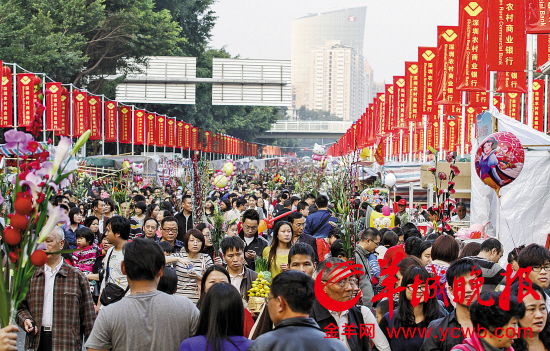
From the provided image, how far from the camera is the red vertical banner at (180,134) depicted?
33734 millimetres

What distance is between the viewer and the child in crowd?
658 centimetres

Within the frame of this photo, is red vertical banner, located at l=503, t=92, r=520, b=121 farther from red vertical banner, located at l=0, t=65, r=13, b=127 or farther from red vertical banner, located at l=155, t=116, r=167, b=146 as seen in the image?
red vertical banner, located at l=155, t=116, r=167, b=146

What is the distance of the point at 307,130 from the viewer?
6988 cm

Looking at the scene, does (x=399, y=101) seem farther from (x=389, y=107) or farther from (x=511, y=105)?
(x=511, y=105)

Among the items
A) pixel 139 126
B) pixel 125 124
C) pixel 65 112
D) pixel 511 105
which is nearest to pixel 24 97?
pixel 65 112

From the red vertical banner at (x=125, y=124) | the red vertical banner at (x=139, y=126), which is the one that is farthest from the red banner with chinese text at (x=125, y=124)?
the red vertical banner at (x=139, y=126)

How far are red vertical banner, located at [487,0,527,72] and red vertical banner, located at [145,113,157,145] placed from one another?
20.8 metres

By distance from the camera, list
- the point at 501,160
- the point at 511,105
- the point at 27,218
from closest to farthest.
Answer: the point at 27,218, the point at 501,160, the point at 511,105

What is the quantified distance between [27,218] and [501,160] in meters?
5.61

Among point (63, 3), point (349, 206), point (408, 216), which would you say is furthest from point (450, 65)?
point (63, 3)

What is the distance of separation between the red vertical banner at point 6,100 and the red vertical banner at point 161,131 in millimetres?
13284

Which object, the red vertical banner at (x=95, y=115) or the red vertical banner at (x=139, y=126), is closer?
the red vertical banner at (x=95, y=115)

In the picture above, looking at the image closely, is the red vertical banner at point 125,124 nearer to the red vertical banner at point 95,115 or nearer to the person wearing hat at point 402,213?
the red vertical banner at point 95,115

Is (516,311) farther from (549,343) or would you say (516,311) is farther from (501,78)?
(501,78)
